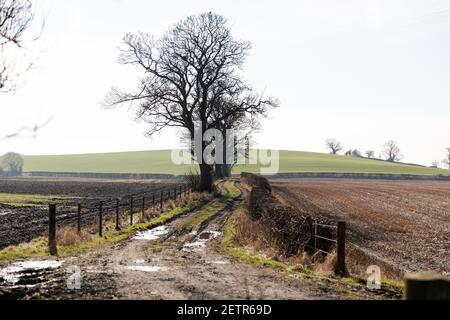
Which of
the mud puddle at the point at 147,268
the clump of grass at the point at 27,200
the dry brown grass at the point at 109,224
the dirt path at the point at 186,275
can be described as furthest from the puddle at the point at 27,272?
the clump of grass at the point at 27,200

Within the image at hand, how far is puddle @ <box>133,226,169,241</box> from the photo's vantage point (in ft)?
70.8

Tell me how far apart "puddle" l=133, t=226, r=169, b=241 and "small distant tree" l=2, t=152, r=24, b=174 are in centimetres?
15484

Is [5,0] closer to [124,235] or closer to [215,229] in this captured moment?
[124,235]

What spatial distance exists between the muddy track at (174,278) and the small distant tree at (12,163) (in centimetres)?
16158

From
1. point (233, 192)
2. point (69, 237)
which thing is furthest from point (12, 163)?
point (69, 237)

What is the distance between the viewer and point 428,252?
70.0 ft

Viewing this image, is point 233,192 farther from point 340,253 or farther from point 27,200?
point 340,253

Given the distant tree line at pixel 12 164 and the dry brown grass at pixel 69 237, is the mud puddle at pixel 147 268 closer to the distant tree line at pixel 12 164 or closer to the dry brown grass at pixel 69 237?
the dry brown grass at pixel 69 237

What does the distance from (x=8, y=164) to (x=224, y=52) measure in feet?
455

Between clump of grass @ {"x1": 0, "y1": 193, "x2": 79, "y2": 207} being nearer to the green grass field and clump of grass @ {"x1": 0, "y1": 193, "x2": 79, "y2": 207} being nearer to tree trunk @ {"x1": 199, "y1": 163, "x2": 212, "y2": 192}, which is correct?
tree trunk @ {"x1": 199, "y1": 163, "x2": 212, "y2": 192}

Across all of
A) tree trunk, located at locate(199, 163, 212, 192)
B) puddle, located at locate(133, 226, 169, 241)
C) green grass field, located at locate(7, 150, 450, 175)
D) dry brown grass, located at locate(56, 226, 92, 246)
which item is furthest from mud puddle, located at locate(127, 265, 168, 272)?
green grass field, located at locate(7, 150, 450, 175)

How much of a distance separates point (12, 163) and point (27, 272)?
167 m

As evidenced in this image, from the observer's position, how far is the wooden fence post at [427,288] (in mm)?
7414
